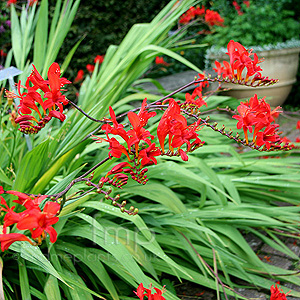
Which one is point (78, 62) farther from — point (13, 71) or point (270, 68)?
point (13, 71)

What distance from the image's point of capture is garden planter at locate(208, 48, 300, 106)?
3.60 meters

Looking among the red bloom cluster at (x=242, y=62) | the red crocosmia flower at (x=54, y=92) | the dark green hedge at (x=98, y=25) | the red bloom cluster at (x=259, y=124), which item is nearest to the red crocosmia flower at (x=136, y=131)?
the red crocosmia flower at (x=54, y=92)

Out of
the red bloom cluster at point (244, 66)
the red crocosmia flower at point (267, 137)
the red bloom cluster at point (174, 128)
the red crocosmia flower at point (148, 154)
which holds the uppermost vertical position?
the red bloom cluster at point (244, 66)

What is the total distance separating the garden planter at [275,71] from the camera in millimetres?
3600

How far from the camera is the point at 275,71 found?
3.70m

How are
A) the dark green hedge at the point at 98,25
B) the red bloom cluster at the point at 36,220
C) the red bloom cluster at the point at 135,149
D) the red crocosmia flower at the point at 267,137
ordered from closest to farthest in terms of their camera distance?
1. the red bloom cluster at the point at 36,220
2. the red bloom cluster at the point at 135,149
3. the red crocosmia flower at the point at 267,137
4. the dark green hedge at the point at 98,25

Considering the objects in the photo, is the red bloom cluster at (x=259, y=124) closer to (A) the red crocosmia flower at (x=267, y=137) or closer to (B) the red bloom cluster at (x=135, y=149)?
(A) the red crocosmia flower at (x=267, y=137)

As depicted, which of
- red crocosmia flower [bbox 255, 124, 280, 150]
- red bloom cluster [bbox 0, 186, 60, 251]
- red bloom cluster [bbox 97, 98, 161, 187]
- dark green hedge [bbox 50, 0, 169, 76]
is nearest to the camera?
red bloom cluster [bbox 0, 186, 60, 251]

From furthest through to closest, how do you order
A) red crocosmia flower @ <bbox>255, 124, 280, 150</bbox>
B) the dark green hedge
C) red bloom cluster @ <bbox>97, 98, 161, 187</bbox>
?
the dark green hedge, red crocosmia flower @ <bbox>255, 124, 280, 150</bbox>, red bloom cluster @ <bbox>97, 98, 161, 187</bbox>

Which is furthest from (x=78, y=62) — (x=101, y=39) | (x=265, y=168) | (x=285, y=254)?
(x=285, y=254)

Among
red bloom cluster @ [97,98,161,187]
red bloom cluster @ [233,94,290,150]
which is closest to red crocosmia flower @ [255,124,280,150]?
red bloom cluster @ [233,94,290,150]

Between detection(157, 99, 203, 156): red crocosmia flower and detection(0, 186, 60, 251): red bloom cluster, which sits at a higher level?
detection(157, 99, 203, 156): red crocosmia flower

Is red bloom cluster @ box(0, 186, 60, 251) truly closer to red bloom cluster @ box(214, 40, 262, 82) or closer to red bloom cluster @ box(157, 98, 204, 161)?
red bloom cluster @ box(157, 98, 204, 161)

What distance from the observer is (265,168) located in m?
1.85
